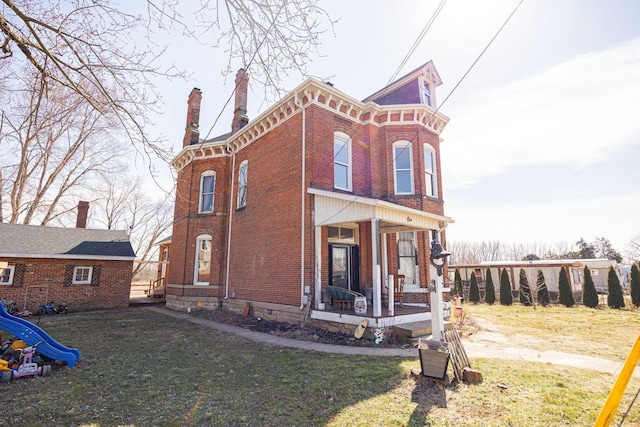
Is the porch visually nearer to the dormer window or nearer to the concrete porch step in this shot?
the concrete porch step

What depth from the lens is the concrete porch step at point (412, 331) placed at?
8438 mm

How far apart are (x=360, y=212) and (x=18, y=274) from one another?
1655cm

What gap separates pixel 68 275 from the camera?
637 inches

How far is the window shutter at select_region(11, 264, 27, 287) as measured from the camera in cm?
1489

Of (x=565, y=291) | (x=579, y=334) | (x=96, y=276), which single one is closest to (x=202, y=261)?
(x=96, y=276)

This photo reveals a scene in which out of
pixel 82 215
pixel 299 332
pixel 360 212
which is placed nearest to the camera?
pixel 360 212

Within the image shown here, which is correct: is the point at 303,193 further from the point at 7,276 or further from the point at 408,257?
the point at 7,276

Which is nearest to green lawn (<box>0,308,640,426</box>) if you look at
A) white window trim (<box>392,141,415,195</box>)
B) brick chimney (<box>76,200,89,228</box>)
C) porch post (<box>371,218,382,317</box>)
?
porch post (<box>371,218,382,317</box>)

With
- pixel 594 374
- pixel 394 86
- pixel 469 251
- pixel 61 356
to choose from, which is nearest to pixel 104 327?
pixel 61 356

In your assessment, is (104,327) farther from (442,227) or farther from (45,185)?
(45,185)

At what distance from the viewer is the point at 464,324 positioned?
11117mm

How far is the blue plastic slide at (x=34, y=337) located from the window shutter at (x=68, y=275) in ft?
39.8

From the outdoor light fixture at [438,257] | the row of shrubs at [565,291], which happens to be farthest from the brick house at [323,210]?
the row of shrubs at [565,291]

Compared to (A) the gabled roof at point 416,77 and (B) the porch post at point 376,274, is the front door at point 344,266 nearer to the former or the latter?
(B) the porch post at point 376,274
